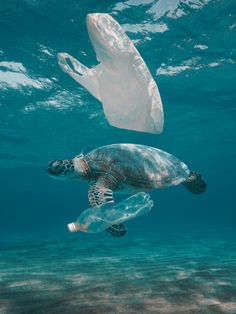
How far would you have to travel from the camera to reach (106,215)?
13.0ft

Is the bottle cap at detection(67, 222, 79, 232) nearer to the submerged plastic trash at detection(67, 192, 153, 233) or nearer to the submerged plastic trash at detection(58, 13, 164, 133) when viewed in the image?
the submerged plastic trash at detection(67, 192, 153, 233)

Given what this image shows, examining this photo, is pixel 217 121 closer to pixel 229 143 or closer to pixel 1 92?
pixel 229 143

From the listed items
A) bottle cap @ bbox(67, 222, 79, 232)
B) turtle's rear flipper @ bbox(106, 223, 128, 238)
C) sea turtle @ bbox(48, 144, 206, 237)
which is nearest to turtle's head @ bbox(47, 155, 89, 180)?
sea turtle @ bbox(48, 144, 206, 237)

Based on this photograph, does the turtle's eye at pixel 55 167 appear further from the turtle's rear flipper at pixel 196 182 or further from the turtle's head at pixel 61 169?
the turtle's rear flipper at pixel 196 182

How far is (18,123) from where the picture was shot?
2205 cm

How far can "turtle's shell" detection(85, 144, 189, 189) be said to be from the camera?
606 cm

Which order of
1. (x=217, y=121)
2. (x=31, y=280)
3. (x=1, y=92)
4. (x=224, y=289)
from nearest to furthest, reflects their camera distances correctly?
(x=224, y=289), (x=31, y=280), (x=1, y=92), (x=217, y=121)

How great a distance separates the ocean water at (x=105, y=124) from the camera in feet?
14.5

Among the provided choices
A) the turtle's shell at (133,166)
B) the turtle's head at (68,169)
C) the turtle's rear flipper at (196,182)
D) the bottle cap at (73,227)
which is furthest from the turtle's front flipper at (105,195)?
the turtle's rear flipper at (196,182)

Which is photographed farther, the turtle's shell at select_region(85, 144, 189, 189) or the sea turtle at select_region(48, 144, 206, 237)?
the turtle's shell at select_region(85, 144, 189, 189)

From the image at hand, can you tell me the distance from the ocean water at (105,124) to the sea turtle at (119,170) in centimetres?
194

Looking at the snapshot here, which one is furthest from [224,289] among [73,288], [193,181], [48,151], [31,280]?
[48,151]

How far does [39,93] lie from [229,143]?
25.4 meters

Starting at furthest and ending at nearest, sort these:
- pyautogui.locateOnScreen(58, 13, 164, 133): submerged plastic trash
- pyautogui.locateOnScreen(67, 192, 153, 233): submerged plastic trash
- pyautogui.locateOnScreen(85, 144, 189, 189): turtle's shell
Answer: pyautogui.locateOnScreen(85, 144, 189, 189): turtle's shell, pyautogui.locateOnScreen(58, 13, 164, 133): submerged plastic trash, pyautogui.locateOnScreen(67, 192, 153, 233): submerged plastic trash
